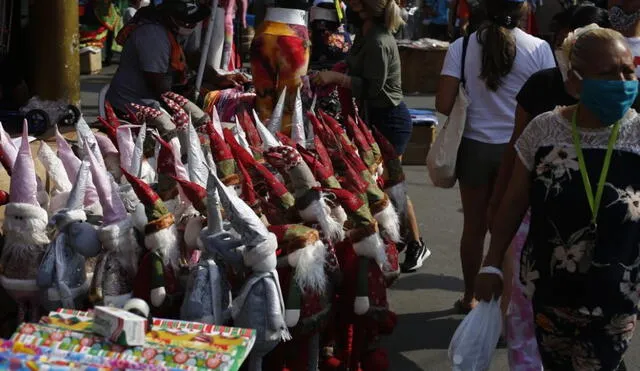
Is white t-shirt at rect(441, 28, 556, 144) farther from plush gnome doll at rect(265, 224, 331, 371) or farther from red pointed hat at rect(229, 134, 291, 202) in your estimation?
plush gnome doll at rect(265, 224, 331, 371)

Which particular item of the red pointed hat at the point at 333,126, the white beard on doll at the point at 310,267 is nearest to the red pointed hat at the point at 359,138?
the red pointed hat at the point at 333,126

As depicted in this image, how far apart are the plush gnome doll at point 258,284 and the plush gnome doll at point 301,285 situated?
0.11m

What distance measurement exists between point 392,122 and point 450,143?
102cm

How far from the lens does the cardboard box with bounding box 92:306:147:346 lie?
242 centimetres

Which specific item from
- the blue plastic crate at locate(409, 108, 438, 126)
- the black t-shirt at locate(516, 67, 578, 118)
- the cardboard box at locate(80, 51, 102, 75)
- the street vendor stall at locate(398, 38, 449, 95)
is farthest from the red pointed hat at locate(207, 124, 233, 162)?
the cardboard box at locate(80, 51, 102, 75)

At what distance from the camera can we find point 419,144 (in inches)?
354

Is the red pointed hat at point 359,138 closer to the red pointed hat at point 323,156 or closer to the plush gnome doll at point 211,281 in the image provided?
the red pointed hat at point 323,156

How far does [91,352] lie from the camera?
242cm

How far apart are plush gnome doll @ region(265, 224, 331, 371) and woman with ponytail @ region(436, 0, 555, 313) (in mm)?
1468

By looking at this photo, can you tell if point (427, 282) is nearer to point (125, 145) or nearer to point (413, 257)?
point (413, 257)

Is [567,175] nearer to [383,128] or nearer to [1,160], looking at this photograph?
[1,160]

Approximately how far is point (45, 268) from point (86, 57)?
405 inches

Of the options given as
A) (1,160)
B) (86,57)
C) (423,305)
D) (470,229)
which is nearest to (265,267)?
(1,160)

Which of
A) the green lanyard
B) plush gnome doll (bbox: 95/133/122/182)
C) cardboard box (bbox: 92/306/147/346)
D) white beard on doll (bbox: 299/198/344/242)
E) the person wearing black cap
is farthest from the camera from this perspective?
the person wearing black cap
